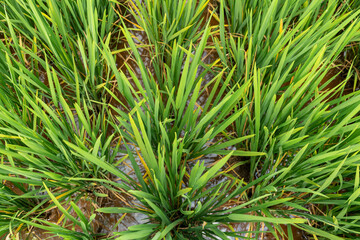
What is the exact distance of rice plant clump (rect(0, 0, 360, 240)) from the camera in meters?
0.49

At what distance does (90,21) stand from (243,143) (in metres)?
0.45

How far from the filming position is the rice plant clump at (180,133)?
0.49m

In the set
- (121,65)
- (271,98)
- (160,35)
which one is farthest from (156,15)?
(271,98)

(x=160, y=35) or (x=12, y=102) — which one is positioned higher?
(x=160, y=35)

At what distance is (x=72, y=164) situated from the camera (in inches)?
20.5

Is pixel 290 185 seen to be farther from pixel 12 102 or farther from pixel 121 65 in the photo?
pixel 12 102

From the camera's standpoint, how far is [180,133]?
0.62 metres

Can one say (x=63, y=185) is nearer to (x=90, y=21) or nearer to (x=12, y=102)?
(x=12, y=102)

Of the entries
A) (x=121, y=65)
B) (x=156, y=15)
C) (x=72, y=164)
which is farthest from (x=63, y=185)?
(x=156, y=15)

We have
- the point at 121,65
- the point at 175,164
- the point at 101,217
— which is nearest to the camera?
the point at 175,164

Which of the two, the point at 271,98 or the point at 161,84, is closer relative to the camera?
the point at 271,98

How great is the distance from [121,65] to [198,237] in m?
0.48

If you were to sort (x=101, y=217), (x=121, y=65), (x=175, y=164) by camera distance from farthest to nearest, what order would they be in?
(x=121, y=65)
(x=101, y=217)
(x=175, y=164)

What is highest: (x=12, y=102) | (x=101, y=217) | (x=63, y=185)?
(x=12, y=102)
